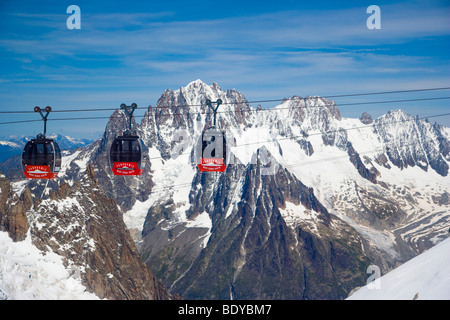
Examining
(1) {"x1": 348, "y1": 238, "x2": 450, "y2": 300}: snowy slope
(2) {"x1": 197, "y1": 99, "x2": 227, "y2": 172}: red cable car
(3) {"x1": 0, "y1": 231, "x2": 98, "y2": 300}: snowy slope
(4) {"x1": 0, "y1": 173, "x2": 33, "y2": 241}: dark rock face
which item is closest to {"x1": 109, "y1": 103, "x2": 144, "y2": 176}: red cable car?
(2) {"x1": 197, "y1": 99, "x2": 227, "y2": 172}: red cable car

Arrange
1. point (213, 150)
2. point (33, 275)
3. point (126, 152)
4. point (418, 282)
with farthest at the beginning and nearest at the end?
point (33, 275)
point (126, 152)
point (213, 150)
point (418, 282)

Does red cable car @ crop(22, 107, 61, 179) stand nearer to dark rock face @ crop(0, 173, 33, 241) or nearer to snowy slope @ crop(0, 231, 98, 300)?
snowy slope @ crop(0, 231, 98, 300)

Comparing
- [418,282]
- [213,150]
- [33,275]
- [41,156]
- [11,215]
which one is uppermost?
[213,150]

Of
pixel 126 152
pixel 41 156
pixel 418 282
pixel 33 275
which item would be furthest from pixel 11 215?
pixel 418 282

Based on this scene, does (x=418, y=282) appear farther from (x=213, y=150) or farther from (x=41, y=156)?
(x=41, y=156)
